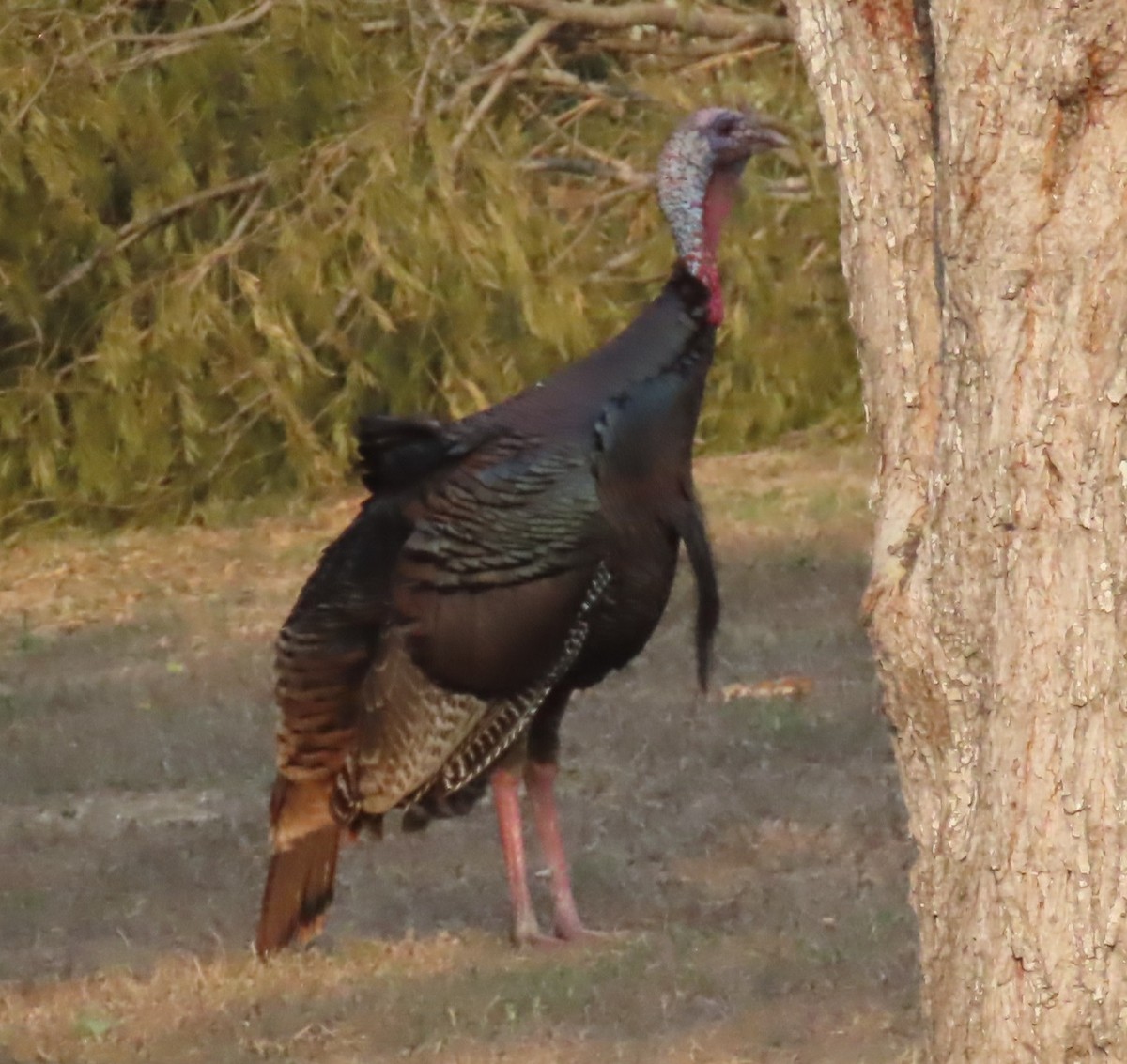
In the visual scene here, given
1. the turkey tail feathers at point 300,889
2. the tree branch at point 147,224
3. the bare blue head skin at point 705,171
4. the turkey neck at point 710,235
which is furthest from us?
the tree branch at point 147,224

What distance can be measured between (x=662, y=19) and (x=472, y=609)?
7.22 meters

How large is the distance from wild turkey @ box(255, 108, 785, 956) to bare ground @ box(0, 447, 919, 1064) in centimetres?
31

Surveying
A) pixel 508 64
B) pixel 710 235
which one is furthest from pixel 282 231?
pixel 710 235

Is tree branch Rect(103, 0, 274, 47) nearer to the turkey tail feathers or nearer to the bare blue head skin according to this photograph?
the bare blue head skin

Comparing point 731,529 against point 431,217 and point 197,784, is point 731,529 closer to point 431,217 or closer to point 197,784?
point 431,217

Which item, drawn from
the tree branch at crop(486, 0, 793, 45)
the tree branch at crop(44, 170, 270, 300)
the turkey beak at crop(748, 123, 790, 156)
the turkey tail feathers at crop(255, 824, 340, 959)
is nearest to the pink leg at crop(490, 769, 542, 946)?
the turkey tail feathers at crop(255, 824, 340, 959)

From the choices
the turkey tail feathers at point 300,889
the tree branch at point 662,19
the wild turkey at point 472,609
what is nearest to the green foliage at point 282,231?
the tree branch at point 662,19

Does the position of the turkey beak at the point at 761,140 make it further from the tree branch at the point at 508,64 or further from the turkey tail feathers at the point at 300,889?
the tree branch at the point at 508,64

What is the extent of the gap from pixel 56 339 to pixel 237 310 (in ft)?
3.18

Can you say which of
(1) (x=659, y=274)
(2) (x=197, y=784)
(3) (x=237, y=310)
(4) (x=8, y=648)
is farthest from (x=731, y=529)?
(2) (x=197, y=784)

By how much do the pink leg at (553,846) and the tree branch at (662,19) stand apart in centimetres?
663

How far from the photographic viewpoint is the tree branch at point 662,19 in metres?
12.2

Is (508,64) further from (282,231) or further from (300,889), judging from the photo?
(300,889)

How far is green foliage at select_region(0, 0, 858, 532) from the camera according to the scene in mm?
11961
